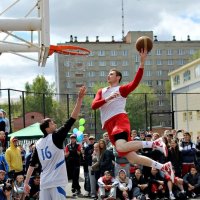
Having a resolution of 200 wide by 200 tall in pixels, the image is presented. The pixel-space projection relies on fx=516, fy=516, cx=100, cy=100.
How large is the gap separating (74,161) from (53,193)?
9.00m

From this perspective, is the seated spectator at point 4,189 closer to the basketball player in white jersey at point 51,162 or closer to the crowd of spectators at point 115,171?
the crowd of spectators at point 115,171

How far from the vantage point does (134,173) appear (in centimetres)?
1620

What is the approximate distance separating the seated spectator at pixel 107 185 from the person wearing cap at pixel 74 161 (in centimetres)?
157

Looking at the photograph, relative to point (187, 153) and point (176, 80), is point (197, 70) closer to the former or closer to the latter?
point (176, 80)

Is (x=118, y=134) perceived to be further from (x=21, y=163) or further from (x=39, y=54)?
(x=21, y=163)

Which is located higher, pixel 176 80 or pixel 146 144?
pixel 176 80

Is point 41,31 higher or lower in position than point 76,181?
higher

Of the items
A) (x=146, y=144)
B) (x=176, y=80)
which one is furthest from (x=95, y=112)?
(x=176, y=80)

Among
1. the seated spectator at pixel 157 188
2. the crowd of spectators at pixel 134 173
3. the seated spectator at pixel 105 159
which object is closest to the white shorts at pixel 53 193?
the crowd of spectators at pixel 134 173

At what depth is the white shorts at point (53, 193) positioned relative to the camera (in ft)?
26.5

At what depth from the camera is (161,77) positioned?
390 ft

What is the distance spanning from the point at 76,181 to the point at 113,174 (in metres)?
1.37

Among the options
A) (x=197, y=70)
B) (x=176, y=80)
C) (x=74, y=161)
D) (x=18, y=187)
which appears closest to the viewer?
(x=18, y=187)

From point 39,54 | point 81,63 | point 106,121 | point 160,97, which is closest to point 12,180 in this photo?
point 39,54
